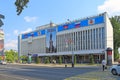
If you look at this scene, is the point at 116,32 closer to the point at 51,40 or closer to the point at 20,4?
the point at 51,40

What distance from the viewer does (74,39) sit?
11612cm

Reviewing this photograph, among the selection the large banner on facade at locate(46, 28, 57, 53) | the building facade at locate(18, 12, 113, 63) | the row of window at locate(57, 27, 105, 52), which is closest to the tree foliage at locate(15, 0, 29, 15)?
the building facade at locate(18, 12, 113, 63)

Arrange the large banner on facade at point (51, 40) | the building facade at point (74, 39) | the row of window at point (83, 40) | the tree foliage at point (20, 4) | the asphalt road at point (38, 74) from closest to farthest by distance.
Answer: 1. the tree foliage at point (20, 4)
2. the asphalt road at point (38, 74)
3. the building facade at point (74, 39)
4. the row of window at point (83, 40)
5. the large banner on facade at point (51, 40)

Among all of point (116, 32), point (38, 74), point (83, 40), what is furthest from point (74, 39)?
point (38, 74)

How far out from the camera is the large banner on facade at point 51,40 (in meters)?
129

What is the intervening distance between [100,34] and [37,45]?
49.7 m

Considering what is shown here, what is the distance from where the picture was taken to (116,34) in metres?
112

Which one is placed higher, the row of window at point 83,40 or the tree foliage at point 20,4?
the row of window at point 83,40

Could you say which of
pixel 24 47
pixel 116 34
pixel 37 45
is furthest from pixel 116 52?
pixel 24 47

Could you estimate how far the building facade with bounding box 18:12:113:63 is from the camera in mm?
99688

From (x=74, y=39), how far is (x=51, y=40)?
17446 millimetres

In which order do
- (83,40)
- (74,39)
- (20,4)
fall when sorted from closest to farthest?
(20,4) → (83,40) → (74,39)

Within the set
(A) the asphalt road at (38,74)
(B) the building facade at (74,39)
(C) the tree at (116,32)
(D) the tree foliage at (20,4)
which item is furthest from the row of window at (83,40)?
(D) the tree foliage at (20,4)

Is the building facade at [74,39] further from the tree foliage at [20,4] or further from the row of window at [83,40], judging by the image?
the tree foliage at [20,4]
